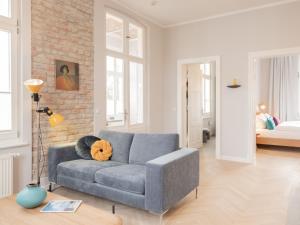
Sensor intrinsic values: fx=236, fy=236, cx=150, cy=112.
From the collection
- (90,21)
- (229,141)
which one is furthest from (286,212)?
(90,21)

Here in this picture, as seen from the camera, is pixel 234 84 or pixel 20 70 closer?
pixel 20 70

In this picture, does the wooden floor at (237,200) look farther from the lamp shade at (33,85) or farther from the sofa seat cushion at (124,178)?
the lamp shade at (33,85)

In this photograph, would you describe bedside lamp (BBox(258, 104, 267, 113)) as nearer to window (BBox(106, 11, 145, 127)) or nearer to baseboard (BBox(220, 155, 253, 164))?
baseboard (BBox(220, 155, 253, 164))

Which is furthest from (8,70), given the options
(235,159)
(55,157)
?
(235,159)

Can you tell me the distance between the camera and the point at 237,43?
496 centimetres

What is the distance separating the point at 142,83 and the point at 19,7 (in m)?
Result: 2.81

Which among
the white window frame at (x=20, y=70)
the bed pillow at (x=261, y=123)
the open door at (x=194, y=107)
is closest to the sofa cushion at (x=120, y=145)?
the white window frame at (x=20, y=70)

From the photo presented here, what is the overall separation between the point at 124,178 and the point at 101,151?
0.88 metres

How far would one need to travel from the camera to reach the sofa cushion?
3.32 meters

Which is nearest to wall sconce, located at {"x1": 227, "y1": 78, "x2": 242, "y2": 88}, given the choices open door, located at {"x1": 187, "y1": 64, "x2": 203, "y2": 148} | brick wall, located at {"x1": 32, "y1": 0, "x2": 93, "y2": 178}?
open door, located at {"x1": 187, "y1": 64, "x2": 203, "y2": 148}

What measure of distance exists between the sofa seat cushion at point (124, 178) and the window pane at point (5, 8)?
7.72 ft

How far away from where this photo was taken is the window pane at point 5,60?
3.03m

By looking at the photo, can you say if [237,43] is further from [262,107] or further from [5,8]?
[5,8]

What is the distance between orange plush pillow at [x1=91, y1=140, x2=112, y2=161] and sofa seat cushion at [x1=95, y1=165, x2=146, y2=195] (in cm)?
44
